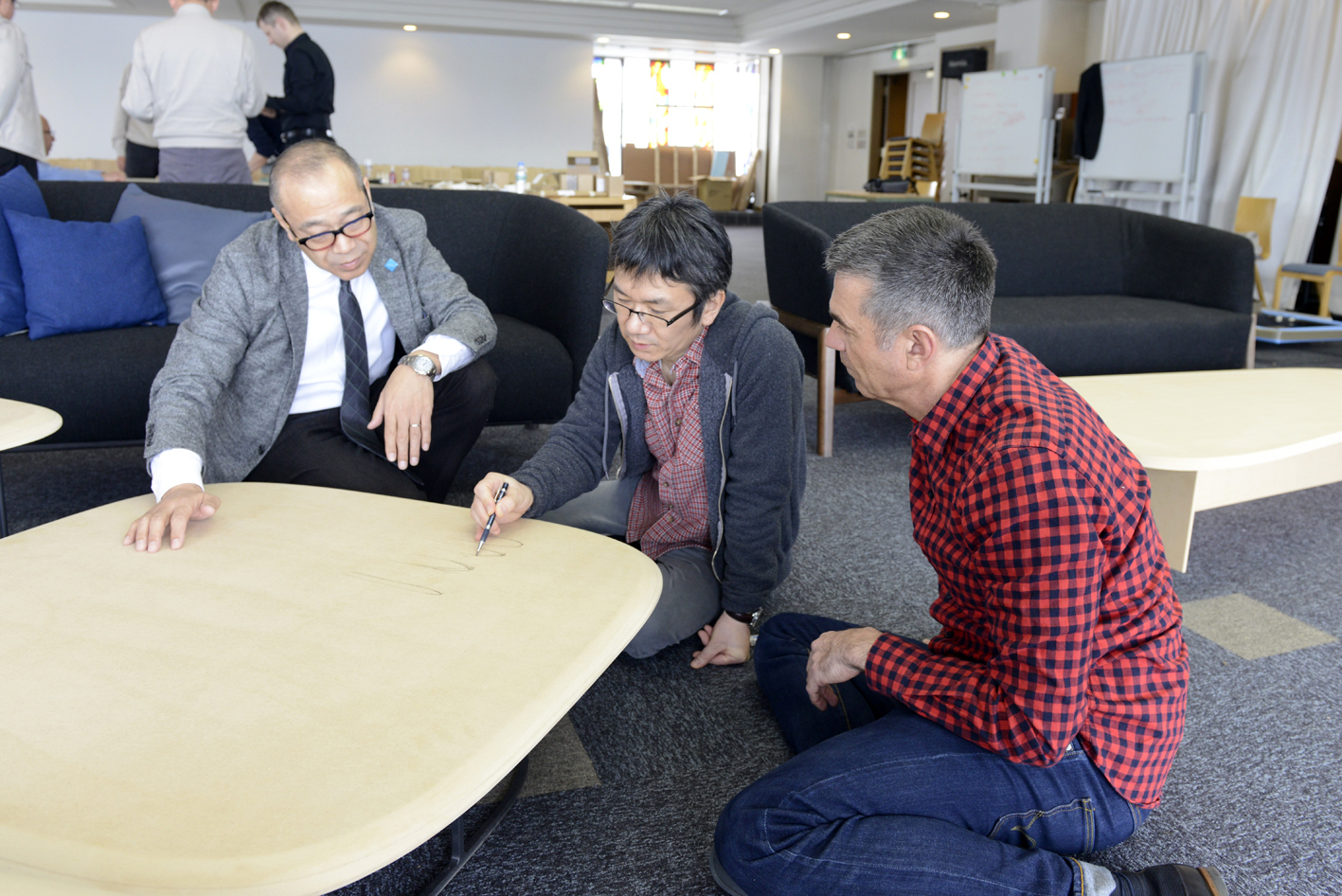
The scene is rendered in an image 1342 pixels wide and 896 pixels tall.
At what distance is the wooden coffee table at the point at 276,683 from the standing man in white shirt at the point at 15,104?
10.5ft

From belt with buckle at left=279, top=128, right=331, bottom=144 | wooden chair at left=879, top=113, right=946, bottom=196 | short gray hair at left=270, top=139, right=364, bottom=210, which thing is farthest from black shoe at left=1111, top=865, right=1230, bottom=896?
wooden chair at left=879, top=113, right=946, bottom=196

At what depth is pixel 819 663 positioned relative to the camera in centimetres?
127

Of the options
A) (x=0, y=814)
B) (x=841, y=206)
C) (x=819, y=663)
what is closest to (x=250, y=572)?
(x=0, y=814)

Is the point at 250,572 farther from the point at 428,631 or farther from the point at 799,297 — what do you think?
the point at 799,297

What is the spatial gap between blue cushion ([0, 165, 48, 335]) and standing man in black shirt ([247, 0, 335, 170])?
1.95 meters

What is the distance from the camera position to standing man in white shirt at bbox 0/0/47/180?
3576 mm

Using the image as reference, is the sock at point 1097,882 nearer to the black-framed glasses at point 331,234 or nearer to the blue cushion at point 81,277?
the black-framed glasses at point 331,234

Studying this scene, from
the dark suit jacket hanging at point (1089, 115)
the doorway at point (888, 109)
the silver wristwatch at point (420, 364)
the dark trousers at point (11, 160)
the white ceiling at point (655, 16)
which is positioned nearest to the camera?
the silver wristwatch at point (420, 364)

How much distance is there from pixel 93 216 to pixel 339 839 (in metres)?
2.90

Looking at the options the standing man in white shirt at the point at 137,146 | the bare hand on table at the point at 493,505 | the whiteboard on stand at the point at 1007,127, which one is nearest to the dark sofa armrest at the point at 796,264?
the bare hand on table at the point at 493,505

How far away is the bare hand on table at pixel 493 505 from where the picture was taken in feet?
4.21

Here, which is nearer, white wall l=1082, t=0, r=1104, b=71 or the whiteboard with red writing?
the whiteboard with red writing

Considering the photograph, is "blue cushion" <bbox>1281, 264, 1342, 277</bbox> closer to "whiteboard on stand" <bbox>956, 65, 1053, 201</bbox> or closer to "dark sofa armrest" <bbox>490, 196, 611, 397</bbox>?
"whiteboard on stand" <bbox>956, 65, 1053, 201</bbox>

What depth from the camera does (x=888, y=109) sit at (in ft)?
45.3
